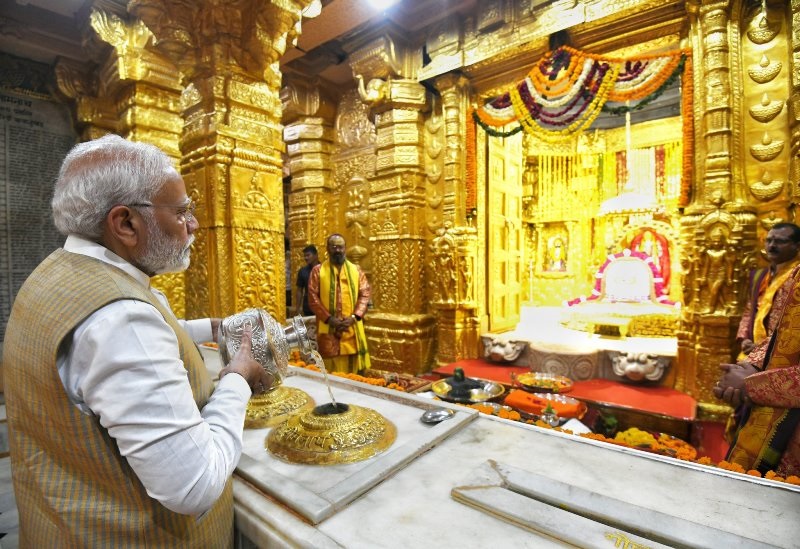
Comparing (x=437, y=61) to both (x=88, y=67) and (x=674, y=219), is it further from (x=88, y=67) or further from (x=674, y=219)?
(x=674, y=219)

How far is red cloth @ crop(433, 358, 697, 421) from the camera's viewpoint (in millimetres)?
3934

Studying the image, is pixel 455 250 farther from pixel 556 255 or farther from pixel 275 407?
pixel 556 255

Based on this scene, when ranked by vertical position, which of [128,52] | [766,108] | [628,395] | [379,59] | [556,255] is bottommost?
[628,395]

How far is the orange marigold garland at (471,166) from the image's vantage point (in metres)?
5.86

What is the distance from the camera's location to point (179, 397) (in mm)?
824

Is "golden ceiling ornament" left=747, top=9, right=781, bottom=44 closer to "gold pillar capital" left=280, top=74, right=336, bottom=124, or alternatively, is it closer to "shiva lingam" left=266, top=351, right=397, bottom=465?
"shiva lingam" left=266, top=351, right=397, bottom=465

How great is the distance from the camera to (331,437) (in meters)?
A: 1.35

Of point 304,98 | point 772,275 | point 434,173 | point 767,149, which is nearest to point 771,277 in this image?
point 772,275

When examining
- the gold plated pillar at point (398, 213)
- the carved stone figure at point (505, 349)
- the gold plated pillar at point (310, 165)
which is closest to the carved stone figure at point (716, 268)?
the carved stone figure at point (505, 349)

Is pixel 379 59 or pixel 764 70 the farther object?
pixel 379 59

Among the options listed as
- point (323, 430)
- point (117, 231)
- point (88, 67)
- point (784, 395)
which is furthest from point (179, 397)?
point (88, 67)

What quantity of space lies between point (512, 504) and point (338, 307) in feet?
11.9

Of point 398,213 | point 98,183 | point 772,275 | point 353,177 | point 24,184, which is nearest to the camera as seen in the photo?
point 98,183

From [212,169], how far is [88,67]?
2.92 meters
